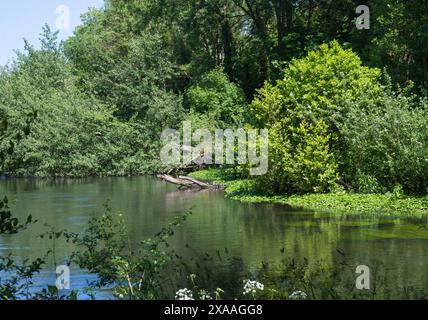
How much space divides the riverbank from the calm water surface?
937 millimetres

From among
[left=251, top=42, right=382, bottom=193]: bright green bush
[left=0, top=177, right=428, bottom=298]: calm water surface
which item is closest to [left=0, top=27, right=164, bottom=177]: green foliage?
[left=0, top=177, right=428, bottom=298]: calm water surface

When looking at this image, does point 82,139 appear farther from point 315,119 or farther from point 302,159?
point 302,159

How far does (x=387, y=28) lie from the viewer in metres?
33.8

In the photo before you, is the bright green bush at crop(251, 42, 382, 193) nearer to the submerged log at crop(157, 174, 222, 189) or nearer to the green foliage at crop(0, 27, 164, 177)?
the submerged log at crop(157, 174, 222, 189)

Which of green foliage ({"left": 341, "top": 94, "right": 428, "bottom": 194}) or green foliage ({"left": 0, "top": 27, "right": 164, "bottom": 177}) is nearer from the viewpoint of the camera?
green foliage ({"left": 341, "top": 94, "right": 428, "bottom": 194})

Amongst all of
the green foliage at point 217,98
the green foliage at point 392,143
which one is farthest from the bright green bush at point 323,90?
the green foliage at point 217,98

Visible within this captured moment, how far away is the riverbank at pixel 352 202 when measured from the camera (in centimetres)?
2171

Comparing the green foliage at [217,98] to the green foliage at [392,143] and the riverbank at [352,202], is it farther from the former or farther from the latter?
the green foliage at [392,143]

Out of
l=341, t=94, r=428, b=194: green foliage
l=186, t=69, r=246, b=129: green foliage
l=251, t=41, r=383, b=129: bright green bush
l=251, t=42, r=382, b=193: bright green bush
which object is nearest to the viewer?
l=341, t=94, r=428, b=194: green foliage

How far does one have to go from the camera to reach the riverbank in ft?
71.2

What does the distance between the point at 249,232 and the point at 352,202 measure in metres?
5.54

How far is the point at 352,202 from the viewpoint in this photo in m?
23.4

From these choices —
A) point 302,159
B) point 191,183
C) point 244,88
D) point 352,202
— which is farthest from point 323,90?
point 244,88
